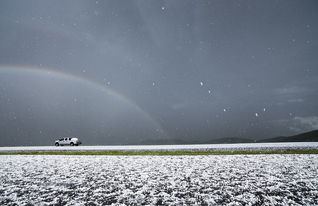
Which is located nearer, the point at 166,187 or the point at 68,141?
the point at 166,187

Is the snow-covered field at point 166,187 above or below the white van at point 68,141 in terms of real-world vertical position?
below

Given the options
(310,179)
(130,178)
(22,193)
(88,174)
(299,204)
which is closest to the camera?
(299,204)

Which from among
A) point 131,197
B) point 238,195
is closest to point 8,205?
point 131,197

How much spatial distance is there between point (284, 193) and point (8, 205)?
12265mm

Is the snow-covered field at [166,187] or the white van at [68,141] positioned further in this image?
the white van at [68,141]

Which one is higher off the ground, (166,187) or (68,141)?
(68,141)

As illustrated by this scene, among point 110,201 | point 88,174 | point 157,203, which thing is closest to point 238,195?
point 157,203

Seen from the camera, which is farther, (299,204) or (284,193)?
(284,193)

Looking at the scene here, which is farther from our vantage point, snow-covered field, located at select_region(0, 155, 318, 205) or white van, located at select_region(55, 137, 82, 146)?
white van, located at select_region(55, 137, 82, 146)

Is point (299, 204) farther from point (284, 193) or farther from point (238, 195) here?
point (238, 195)

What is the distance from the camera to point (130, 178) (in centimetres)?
1248

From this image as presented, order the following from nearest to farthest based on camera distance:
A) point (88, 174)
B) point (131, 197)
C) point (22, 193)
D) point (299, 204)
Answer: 1. point (299, 204)
2. point (131, 197)
3. point (22, 193)
4. point (88, 174)

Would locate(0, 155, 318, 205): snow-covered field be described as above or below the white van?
below

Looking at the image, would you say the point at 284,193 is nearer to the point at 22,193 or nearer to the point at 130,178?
the point at 130,178
